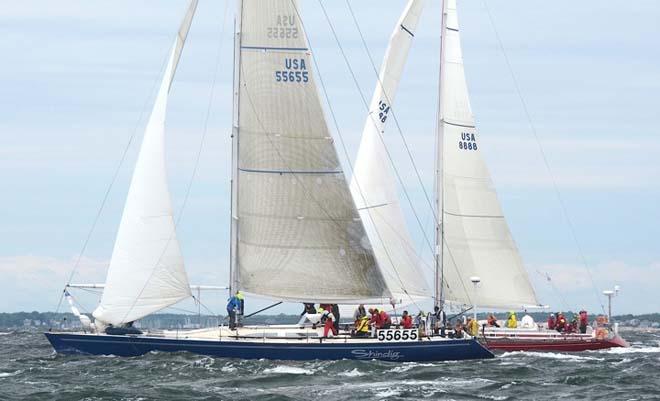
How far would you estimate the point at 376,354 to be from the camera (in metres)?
42.0

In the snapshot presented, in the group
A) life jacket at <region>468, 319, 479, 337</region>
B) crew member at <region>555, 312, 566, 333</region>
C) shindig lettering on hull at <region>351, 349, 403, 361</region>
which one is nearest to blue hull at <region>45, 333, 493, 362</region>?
shindig lettering on hull at <region>351, 349, 403, 361</region>

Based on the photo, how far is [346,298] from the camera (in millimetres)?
43938

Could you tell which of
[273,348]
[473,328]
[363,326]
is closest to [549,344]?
[473,328]

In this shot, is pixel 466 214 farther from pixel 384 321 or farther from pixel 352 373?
pixel 352 373

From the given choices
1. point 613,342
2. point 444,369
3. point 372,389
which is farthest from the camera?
point 613,342

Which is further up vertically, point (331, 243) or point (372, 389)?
point (331, 243)

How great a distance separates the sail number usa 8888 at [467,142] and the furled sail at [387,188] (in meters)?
2.97

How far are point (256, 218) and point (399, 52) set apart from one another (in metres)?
14.1

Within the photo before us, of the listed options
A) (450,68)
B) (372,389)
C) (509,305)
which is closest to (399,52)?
(450,68)

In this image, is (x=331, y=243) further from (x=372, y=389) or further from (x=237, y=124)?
(x=372, y=389)

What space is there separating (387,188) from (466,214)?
315 centimetres

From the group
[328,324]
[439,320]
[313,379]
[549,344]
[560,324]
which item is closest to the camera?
[313,379]

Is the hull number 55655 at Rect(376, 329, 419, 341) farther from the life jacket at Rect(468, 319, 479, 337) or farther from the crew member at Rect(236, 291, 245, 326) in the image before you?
the life jacket at Rect(468, 319, 479, 337)

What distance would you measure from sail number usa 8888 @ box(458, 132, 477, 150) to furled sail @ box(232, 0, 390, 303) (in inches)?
432
